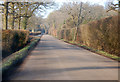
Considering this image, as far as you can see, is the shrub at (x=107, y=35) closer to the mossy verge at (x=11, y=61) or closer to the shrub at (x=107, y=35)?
the shrub at (x=107, y=35)

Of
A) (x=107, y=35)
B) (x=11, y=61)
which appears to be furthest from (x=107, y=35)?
(x=11, y=61)

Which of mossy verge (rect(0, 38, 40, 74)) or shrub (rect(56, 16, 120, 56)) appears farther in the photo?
shrub (rect(56, 16, 120, 56))

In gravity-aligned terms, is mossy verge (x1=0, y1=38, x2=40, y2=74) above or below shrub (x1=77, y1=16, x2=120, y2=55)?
below

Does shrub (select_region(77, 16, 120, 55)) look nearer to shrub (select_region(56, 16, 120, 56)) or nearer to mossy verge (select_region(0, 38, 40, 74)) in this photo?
shrub (select_region(56, 16, 120, 56))

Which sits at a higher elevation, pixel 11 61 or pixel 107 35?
pixel 107 35

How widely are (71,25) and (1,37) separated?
31.9 metres

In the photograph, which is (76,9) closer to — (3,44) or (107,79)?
(3,44)

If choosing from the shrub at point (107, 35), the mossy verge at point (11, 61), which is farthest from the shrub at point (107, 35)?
the mossy verge at point (11, 61)

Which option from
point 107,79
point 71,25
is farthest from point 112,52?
point 71,25

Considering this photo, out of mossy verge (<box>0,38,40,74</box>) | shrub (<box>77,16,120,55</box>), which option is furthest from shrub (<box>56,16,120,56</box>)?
mossy verge (<box>0,38,40,74</box>)

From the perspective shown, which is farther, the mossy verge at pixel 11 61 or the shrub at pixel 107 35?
the shrub at pixel 107 35

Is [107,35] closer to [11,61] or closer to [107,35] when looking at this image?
[107,35]

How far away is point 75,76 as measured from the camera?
645cm

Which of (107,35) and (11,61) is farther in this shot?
(107,35)
